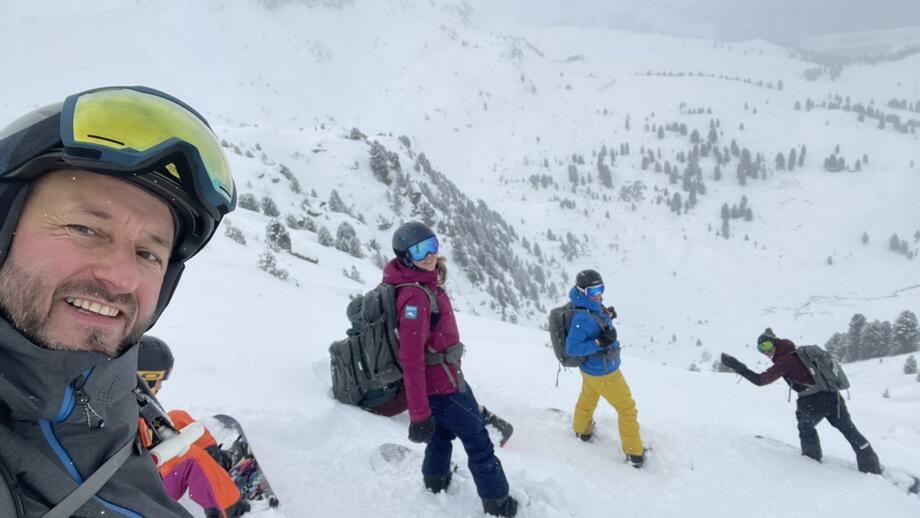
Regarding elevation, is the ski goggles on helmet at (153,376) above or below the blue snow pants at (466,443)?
above

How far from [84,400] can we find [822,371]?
7.69 metres

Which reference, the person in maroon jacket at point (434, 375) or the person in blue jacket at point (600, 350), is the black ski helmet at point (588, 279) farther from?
the person in maroon jacket at point (434, 375)

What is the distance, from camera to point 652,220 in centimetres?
9950

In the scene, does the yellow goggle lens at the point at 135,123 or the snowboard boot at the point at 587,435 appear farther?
the snowboard boot at the point at 587,435

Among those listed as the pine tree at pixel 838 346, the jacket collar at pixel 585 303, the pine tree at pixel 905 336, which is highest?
the jacket collar at pixel 585 303

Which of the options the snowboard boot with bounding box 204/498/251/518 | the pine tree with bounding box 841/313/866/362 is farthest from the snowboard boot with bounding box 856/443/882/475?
the pine tree with bounding box 841/313/866/362

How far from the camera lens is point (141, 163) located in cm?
143

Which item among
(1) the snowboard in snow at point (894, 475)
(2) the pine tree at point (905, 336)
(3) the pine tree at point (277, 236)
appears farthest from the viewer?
(2) the pine tree at point (905, 336)

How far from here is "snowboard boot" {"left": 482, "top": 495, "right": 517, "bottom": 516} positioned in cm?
368

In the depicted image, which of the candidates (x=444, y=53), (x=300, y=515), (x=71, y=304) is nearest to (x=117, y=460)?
(x=71, y=304)

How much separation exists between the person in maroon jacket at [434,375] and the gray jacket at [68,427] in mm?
2230

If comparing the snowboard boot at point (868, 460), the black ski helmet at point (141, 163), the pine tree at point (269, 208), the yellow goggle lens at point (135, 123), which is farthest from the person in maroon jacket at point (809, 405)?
the pine tree at point (269, 208)

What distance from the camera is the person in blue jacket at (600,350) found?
220 inches

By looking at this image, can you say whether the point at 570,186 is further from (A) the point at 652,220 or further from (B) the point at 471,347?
(B) the point at 471,347
